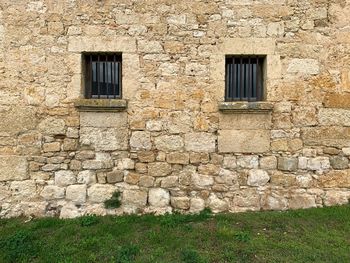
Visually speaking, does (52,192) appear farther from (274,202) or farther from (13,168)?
(274,202)

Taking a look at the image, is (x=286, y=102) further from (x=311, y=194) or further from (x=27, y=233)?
(x=27, y=233)

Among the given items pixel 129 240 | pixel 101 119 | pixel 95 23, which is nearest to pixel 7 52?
pixel 95 23

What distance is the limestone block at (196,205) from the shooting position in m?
4.95

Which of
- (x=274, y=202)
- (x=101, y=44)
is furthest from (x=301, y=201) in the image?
(x=101, y=44)

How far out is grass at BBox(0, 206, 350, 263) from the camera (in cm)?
384

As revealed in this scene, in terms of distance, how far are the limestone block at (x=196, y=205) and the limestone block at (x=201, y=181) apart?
0.64ft

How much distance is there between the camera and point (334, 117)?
16.5 feet

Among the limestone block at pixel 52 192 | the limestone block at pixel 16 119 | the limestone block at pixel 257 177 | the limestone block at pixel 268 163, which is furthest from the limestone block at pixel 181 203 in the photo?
the limestone block at pixel 16 119

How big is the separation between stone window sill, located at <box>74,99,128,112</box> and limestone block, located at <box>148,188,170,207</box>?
1368 mm

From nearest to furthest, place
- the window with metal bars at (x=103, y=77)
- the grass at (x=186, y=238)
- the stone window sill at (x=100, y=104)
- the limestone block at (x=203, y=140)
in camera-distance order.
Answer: the grass at (x=186, y=238) < the stone window sill at (x=100, y=104) < the limestone block at (x=203, y=140) < the window with metal bars at (x=103, y=77)

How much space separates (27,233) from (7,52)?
264cm

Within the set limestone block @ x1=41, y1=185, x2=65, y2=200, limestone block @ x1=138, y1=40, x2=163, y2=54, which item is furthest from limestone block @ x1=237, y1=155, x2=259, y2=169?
limestone block @ x1=41, y1=185, x2=65, y2=200

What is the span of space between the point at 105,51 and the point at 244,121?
7.68 ft

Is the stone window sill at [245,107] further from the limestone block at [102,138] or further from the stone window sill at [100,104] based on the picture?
the limestone block at [102,138]
